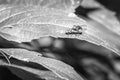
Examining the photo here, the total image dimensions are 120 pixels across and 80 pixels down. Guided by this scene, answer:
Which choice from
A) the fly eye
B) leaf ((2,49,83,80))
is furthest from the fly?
leaf ((2,49,83,80))

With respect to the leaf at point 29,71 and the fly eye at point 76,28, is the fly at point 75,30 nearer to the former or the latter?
the fly eye at point 76,28

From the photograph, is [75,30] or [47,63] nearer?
[47,63]

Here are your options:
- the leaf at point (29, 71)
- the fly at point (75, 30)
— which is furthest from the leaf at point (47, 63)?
the fly at point (75, 30)

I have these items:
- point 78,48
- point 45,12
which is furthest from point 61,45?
point 45,12

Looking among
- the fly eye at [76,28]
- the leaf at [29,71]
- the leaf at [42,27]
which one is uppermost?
the fly eye at [76,28]

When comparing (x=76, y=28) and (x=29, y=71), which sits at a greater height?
(x=76, y=28)

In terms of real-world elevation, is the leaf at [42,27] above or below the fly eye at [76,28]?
below

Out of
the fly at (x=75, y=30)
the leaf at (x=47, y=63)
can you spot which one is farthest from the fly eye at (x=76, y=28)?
the leaf at (x=47, y=63)

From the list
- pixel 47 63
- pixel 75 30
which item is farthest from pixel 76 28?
pixel 47 63

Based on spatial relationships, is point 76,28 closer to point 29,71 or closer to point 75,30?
point 75,30

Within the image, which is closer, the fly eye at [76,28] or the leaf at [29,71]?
the leaf at [29,71]

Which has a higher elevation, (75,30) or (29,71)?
(75,30)
